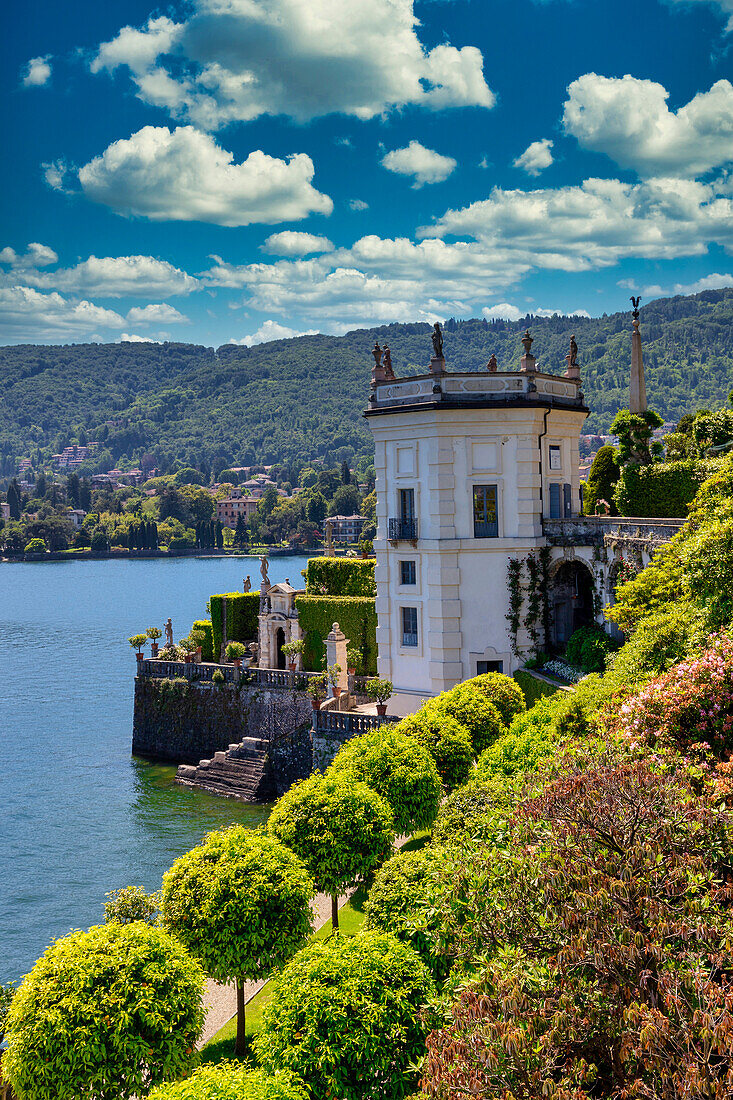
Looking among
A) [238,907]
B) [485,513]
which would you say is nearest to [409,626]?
[485,513]

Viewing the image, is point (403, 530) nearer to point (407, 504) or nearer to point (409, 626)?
point (407, 504)

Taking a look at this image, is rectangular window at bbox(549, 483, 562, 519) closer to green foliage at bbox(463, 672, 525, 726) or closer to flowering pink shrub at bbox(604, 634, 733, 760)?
green foliage at bbox(463, 672, 525, 726)

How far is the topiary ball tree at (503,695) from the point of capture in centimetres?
2827

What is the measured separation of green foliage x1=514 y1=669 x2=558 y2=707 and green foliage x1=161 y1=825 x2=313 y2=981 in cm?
1633

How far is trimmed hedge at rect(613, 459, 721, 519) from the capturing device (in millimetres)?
Answer: 32469

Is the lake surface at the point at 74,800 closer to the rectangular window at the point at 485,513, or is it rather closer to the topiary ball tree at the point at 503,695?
the topiary ball tree at the point at 503,695

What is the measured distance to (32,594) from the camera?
14438cm

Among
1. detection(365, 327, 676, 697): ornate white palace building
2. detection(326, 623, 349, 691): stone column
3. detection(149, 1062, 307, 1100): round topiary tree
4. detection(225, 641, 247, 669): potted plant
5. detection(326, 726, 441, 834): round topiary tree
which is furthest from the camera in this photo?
detection(225, 641, 247, 669): potted plant

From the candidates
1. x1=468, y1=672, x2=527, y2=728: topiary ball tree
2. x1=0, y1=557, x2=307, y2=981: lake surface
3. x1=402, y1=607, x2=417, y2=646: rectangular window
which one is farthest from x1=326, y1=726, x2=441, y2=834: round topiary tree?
x1=0, y1=557, x2=307, y2=981: lake surface

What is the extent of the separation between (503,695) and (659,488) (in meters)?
11.0

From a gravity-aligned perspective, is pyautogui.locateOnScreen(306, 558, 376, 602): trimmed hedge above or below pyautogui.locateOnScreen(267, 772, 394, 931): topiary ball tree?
above

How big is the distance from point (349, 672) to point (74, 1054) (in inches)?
1218

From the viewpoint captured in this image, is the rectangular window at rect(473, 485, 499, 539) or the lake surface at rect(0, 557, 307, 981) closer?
the lake surface at rect(0, 557, 307, 981)

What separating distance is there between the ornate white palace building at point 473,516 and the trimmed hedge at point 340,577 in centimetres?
794
